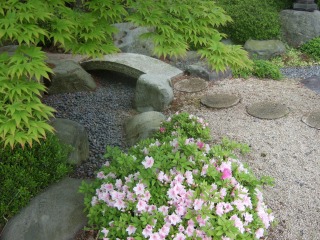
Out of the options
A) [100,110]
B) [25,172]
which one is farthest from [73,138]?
[100,110]

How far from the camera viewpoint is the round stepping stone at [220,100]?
596 centimetres

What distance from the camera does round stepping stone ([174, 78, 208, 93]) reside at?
668 centimetres

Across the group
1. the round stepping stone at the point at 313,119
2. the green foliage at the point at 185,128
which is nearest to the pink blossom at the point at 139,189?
the green foliage at the point at 185,128

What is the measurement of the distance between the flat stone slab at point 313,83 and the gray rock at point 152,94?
8.94 ft

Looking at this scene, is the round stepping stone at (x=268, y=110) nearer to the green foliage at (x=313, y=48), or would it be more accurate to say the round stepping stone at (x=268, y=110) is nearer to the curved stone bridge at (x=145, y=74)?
the curved stone bridge at (x=145, y=74)

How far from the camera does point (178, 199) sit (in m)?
2.74

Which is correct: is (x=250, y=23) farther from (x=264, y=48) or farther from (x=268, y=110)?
A: (x=268, y=110)

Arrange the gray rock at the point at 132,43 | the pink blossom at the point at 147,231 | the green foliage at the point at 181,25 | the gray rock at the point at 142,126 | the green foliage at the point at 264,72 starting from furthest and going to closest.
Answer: the gray rock at the point at 132,43
the green foliage at the point at 264,72
the gray rock at the point at 142,126
the green foliage at the point at 181,25
the pink blossom at the point at 147,231

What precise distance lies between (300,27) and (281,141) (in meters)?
5.69

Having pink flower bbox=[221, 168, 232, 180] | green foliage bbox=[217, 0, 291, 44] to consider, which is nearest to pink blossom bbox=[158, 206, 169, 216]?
pink flower bbox=[221, 168, 232, 180]

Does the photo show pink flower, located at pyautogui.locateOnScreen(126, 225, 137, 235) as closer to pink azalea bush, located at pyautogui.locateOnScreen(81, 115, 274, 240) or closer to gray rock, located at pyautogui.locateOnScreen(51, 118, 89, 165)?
pink azalea bush, located at pyautogui.locateOnScreen(81, 115, 274, 240)

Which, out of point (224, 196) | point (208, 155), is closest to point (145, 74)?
point (208, 155)

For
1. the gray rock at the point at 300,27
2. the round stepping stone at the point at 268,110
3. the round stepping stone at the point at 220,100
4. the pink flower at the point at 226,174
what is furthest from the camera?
the gray rock at the point at 300,27

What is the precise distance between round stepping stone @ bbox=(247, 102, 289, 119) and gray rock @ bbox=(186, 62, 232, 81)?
1327 millimetres
